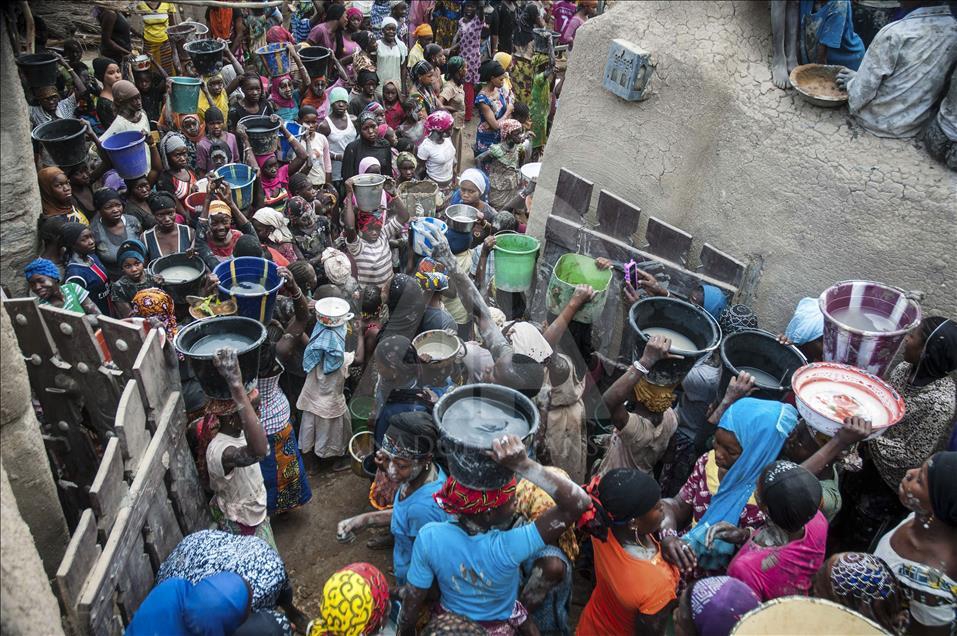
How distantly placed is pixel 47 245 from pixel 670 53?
5090 mm

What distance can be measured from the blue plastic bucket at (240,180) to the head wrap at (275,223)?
274 mm

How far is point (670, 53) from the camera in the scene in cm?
582

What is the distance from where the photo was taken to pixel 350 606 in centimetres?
304

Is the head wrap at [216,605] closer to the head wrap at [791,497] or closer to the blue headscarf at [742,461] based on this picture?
the blue headscarf at [742,461]

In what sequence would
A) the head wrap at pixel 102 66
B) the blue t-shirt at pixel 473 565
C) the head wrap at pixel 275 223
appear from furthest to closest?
the head wrap at pixel 102 66
the head wrap at pixel 275 223
the blue t-shirt at pixel 473 565

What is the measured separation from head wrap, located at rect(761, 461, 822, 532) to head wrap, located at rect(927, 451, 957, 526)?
17.1 inches

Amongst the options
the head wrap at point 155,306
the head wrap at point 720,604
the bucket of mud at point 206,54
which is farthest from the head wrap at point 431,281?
the bucket of mud at point 206,54

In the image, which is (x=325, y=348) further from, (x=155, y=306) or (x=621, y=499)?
(x=621, y=499)

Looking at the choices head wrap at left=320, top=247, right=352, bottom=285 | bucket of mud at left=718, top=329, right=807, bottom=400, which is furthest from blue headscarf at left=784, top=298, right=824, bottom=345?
head wrap at left=320, top=247, right=352, bottom=285

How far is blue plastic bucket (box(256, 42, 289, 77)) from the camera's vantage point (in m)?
8.45

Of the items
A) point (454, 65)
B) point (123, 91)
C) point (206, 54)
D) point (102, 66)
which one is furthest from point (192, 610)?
point (454, 65)

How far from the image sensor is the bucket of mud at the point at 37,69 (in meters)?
6.72

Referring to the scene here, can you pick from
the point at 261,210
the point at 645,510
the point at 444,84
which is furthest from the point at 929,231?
the point at 444,84

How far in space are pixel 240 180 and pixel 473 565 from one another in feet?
16.1
